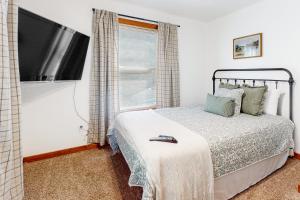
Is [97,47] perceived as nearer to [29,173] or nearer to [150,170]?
[29,173]

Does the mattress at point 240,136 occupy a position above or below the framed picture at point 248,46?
below

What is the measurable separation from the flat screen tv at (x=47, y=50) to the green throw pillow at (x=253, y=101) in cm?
239

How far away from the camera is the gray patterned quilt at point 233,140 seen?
1.47 m

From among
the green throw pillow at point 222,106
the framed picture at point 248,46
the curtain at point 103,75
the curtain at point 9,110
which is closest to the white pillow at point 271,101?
the green throw pillow at point 222,106

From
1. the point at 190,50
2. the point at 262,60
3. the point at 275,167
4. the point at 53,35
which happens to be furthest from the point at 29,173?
the point at 262,60


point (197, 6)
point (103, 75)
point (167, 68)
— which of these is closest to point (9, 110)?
point (103, 75)

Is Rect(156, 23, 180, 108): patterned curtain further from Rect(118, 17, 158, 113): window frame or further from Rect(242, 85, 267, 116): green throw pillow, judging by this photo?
Rect(242, 85, 267, 116): green throw pillow

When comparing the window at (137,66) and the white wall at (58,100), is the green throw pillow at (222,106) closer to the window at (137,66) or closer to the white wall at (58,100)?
the window at (137,66)

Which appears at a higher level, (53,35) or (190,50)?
(190,50)

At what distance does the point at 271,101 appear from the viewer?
2416mm

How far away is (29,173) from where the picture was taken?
6.84ft

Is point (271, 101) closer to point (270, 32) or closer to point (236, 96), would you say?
point (236, 96)

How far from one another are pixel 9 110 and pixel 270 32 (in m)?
3.27

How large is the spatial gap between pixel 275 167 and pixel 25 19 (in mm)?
3062
